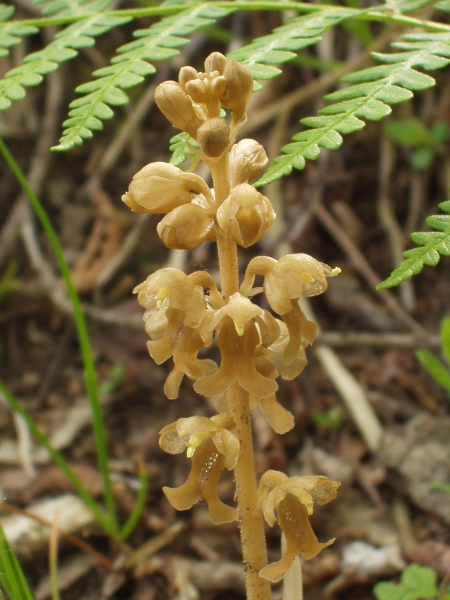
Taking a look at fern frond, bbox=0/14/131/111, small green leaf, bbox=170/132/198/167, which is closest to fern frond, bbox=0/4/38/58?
fern frond, bbox=0/14/131/111

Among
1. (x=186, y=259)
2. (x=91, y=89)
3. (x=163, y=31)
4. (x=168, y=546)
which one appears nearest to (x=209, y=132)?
(x=91, y=89)

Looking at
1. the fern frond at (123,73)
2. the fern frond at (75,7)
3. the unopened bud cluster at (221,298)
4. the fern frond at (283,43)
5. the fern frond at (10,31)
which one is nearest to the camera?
the unopened bud cluster at (221,298)

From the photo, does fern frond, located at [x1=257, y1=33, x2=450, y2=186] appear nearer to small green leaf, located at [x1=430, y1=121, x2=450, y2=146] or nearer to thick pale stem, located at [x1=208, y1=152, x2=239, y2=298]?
thick pale stem, located at [x1=208, y1=152, x2=239, y2=298]

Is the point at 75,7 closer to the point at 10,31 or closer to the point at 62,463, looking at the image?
the point at 10,31

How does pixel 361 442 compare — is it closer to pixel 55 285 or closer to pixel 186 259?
pixel 186 259

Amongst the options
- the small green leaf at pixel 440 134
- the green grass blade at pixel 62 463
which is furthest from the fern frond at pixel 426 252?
the small green leaf at pixel 440 134

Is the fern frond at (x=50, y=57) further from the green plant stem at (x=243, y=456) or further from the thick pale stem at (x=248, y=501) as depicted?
the thick pale stem at (x=248, y=501)
